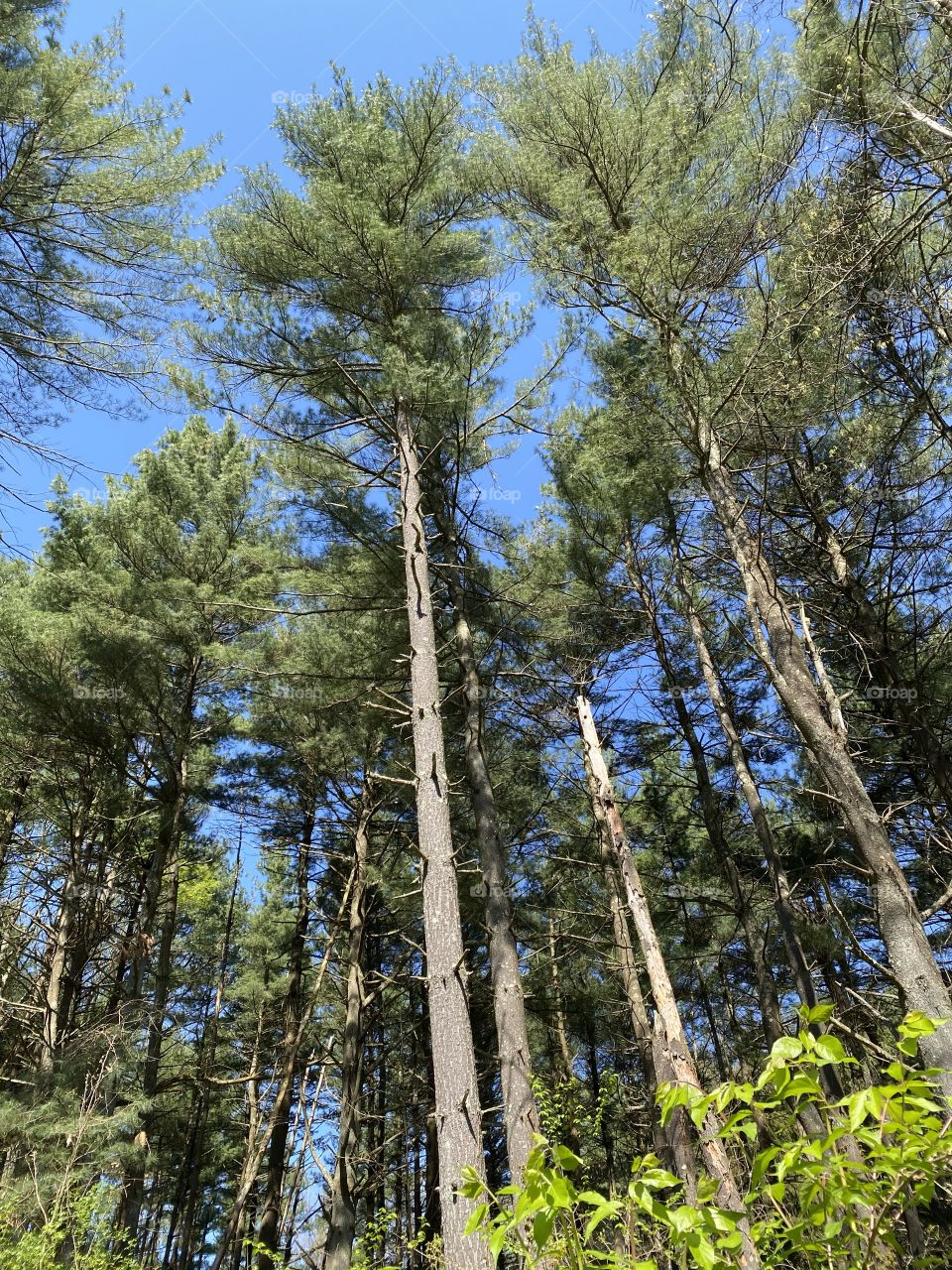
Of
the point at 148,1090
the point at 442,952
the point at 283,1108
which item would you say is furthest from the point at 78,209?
the point at 283,1108

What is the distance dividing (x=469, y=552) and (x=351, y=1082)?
19.3 feet

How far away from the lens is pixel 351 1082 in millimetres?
7648

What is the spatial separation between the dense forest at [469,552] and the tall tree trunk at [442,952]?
0.03 metres

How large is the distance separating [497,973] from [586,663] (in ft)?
13.1

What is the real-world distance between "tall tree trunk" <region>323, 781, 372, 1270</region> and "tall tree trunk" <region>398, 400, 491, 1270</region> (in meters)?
3.91

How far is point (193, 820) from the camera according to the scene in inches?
408

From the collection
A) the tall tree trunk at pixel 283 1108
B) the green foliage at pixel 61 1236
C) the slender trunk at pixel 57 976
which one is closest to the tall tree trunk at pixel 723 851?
the tall tree trunk at pixel 283 1108

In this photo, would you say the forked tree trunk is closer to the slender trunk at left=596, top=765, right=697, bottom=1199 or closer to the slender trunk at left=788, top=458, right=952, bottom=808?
the slender trunk at left=596, top=765, right=697, bottom=1199

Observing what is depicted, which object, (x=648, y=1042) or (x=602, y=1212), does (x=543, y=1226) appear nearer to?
(x=602, y=1212)

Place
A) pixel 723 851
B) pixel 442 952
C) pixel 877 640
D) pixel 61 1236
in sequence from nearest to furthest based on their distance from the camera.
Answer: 1. pixel 442 952
2. pixel 61 1236
3. pixel 877 640
4. pixel 723 851

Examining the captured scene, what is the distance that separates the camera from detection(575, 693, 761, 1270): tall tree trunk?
5.44m

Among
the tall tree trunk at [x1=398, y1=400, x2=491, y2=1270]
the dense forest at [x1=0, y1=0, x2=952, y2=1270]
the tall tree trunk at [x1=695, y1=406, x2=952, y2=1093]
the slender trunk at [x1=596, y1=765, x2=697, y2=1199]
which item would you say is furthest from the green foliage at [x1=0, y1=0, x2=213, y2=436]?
the slender trunk at [x1=596, y1=765, x2=697, y2=1199]

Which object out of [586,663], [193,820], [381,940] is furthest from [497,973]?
[381,940]

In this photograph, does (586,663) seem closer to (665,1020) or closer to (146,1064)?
(665,1020)
